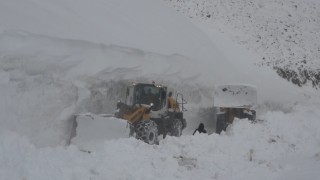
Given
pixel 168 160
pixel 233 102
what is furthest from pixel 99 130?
pixel 233 102

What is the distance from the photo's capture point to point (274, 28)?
33.7 metres

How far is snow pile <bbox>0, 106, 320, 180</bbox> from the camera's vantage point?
7594 millimetres

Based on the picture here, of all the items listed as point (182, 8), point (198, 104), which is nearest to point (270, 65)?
point (182, 8)

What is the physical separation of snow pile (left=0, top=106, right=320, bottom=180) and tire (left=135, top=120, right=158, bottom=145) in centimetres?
125

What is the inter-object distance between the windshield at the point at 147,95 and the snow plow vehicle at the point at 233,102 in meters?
5.44

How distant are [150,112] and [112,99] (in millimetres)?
2579

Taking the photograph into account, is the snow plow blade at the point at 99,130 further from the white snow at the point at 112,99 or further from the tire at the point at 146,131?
the tire at the point at 146,131

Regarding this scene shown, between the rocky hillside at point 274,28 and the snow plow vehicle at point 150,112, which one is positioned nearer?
the snow plow vehicle at point 150,112

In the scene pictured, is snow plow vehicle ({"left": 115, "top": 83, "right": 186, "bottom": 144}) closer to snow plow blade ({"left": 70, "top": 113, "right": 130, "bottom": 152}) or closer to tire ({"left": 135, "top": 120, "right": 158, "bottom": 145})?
tire ({"left": 135, "top": 120, "right": 158, "bottom": 145})

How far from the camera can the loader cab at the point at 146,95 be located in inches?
535

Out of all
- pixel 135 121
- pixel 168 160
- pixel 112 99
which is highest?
→ pixel 112 99

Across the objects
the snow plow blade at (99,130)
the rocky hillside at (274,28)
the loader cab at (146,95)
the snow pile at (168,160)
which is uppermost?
the rocky hillside at (274,28)

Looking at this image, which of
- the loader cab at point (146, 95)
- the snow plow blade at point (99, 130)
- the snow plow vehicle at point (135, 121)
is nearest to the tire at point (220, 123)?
A: the snow plow vehicle at point (135, 121)

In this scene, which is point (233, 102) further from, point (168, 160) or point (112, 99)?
point (168, 160)
